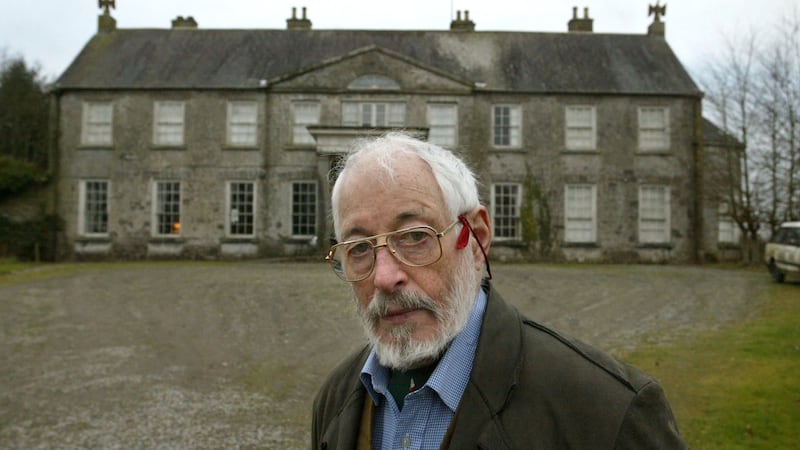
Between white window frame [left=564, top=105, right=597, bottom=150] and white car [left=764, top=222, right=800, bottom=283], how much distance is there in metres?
Result: 8.83

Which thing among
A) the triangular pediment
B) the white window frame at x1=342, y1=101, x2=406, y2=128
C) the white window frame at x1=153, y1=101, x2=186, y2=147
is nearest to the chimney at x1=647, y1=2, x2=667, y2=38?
the triangular pediment

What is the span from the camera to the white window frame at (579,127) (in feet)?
80.0

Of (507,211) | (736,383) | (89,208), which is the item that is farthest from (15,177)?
(736,383)

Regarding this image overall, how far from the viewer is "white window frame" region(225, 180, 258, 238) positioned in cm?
2411

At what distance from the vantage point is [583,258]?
23.8 m

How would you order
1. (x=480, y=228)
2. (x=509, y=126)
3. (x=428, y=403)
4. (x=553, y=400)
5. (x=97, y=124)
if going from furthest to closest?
1. (x=97, y=124)
2. (x=509, y=126)
3. (x=480, y=228)
4. (x=428, y=403)
5. (x=553, y=400)

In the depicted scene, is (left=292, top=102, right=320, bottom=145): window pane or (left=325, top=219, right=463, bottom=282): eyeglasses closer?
(left=325, top=219, right=463, bottom=282): eyeglasses

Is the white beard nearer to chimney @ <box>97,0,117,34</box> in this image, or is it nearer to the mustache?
the mustache

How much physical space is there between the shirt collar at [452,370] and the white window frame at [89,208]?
2489cm

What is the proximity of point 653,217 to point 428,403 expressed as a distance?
24.4m

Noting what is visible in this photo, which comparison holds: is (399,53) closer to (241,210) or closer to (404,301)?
(241,210)

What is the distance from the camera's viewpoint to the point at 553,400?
65.4 inches

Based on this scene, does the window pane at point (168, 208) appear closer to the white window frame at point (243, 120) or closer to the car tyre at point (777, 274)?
the white window frame at point (243, 120)

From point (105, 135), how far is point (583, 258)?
19.3m
